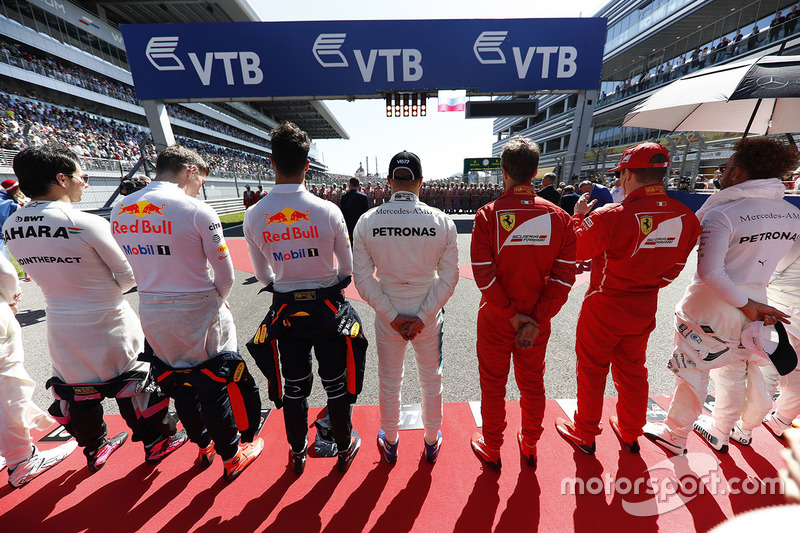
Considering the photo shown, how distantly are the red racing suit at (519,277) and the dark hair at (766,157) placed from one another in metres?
1.19

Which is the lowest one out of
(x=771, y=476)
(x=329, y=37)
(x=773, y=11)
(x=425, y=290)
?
(x=771, y=476)

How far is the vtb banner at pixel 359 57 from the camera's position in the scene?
8.31 m

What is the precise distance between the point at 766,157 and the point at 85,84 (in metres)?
33.9

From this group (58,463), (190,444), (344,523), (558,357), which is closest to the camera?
(344,523)

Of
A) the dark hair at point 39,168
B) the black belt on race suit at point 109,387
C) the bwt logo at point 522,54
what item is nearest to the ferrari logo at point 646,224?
the black belt on race suit at point 109,387

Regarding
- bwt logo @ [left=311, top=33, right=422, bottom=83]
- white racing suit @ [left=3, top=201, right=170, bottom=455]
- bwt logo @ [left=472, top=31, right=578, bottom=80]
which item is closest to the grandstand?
bwt logo @ [left=311, top=33, right=422, bottom=83]

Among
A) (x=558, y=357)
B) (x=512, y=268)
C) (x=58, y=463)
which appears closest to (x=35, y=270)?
(x=58, y=463)

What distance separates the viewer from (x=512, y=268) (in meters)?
1.92

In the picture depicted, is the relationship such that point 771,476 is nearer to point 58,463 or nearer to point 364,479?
point 364,479

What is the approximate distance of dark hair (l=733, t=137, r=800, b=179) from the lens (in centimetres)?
188

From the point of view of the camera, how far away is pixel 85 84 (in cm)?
2189

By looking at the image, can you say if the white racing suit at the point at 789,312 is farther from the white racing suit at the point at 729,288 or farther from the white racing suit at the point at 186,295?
the white racing suit at the point at 186,295

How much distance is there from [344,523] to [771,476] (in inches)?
115

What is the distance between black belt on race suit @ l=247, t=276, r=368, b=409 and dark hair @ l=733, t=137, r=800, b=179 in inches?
105
